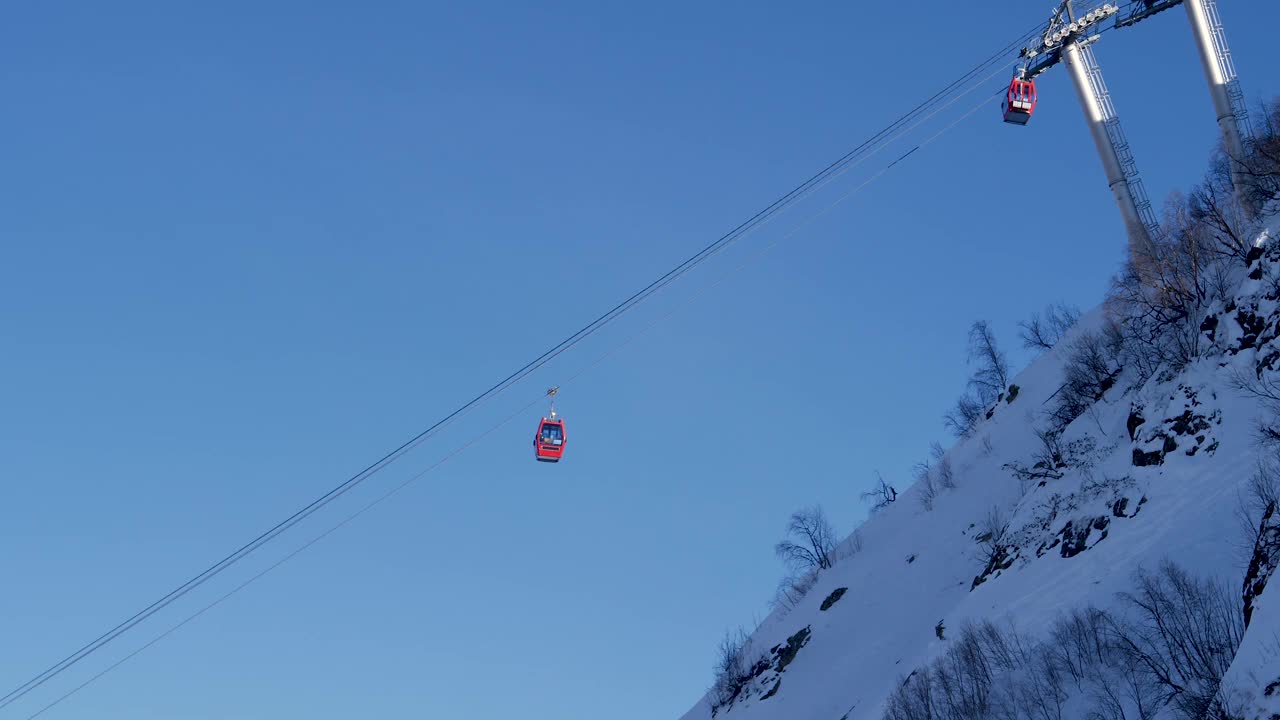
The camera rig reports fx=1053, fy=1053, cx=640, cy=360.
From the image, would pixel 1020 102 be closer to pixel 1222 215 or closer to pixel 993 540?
pixel 1222 215

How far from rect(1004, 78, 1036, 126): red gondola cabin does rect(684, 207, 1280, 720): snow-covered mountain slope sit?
10.8 meters

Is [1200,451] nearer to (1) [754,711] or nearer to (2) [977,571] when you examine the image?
(2) [977,571]

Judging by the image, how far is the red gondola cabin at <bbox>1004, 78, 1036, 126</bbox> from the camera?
4112 centimetres

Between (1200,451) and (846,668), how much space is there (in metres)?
17.6

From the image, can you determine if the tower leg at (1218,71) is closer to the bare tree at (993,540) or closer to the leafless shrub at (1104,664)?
the bare tree at (993,540)

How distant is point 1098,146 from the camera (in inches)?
1722

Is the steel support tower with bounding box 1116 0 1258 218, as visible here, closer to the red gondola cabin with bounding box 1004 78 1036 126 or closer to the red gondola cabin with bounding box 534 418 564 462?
the red gondola cabin with bounding box 1004 78 1036 126

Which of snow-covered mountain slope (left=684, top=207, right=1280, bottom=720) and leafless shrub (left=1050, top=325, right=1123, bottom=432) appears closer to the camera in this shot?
snow-covered mountain slope (left=684, top=207, right=1280, bottom=720)

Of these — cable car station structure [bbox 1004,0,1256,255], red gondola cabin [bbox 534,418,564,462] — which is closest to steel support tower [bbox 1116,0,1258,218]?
cable car station structure [bbox 1004,0,1256,255]

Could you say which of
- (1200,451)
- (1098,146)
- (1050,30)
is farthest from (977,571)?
(1050,30)

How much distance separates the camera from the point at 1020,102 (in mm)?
41312

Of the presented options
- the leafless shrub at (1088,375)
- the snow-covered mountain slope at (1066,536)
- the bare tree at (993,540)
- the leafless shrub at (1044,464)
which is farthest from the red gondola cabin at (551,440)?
the leafless shrub at (1088,375)

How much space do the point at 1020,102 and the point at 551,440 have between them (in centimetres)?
2275

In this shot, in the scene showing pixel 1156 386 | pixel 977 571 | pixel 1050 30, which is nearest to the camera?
pixel 1156 386
